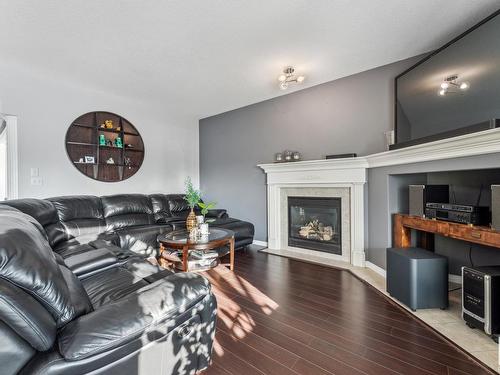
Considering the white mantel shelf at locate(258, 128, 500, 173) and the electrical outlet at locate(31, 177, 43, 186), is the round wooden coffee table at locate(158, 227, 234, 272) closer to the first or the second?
the white mantel shelf at locate(258, 128, 500, 173)

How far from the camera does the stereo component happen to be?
6.23 ft

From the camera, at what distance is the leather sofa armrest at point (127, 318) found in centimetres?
86

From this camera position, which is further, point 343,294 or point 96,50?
point 96,50

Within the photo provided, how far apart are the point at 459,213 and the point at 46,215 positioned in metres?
4.18

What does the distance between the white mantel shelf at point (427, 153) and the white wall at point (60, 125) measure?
2.85 metres

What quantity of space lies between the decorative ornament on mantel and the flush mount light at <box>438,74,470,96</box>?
192cm

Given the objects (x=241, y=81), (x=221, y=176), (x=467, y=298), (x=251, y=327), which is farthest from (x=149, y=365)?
(x=221, y=176)

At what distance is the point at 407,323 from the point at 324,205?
77.2 inches

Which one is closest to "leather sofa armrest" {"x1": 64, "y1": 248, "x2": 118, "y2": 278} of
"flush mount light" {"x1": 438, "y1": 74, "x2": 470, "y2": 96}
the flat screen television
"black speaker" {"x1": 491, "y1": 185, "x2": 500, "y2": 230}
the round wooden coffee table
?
the round wooden coffee table

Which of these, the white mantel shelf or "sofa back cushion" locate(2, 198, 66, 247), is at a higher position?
the white mantel shelf

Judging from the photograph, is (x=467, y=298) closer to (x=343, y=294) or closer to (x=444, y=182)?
(x=343, y=294)

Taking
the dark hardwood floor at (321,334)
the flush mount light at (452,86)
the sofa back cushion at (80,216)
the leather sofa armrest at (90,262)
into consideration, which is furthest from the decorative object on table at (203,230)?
the flush mount light at (452,86)

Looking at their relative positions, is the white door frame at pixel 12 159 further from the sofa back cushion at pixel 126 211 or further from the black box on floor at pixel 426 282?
the black box on floor at pixel 426 282

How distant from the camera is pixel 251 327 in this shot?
1868 mm
